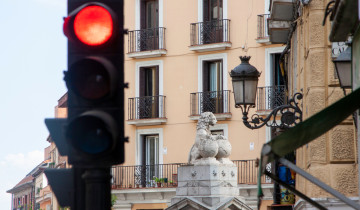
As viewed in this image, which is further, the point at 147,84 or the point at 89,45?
the point at 147,84

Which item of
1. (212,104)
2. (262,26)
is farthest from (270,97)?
(262,26)

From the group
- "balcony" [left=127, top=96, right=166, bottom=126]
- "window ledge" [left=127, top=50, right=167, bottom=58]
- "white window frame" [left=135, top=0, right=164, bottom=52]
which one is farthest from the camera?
"white window frame" [left=135, top=0, right=164, bottom=52]

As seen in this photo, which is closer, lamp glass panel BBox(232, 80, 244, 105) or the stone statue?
lamp glass panel BBox(232, 80, 244, 105)

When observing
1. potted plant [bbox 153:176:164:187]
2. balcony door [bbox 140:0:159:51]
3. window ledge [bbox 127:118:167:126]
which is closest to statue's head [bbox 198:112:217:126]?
potted plant [bbox 153:176:164:187]

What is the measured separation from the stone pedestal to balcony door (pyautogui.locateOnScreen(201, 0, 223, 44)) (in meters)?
17.4

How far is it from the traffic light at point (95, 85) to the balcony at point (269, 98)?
34.3 m

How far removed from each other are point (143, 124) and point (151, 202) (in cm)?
326

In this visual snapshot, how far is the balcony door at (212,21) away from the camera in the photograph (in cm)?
4156

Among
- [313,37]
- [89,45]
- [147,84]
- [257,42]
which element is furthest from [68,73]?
[147,84]

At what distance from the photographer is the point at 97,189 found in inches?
229

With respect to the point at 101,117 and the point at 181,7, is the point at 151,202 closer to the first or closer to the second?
the point at 181,7

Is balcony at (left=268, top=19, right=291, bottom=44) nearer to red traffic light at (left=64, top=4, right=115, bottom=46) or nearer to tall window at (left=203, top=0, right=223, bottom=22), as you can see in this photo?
red traffic light at (left=64, top=4, right=115, bottom=46)

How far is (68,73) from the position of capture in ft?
18.5

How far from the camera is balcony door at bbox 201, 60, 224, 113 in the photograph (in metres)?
41.3
